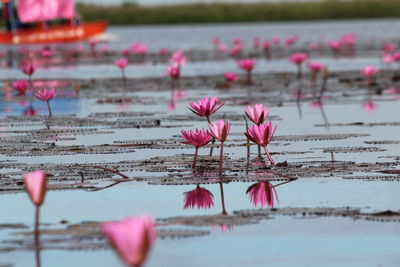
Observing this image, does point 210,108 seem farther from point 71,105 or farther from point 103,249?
point 71,105

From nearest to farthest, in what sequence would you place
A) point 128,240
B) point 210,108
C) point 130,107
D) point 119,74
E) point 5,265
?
1. point 128,240
2. point 5,265
3. point 210,108
4. point 130,107
5. point 119,74

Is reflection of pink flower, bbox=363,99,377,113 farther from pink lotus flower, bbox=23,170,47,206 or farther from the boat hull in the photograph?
the boat hull

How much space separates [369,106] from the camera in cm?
1339

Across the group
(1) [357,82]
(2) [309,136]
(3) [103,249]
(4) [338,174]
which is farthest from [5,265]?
(1) [357,82]

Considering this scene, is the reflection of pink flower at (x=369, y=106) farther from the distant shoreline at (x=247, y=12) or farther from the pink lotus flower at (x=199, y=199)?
the distant shoreline at (x=247, y=12)

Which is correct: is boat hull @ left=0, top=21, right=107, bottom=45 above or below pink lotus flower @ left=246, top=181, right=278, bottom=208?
above

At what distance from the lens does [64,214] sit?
610 cm

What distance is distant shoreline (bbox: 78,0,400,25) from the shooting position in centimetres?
8869

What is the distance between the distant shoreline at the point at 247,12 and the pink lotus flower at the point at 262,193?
80713 millimetres

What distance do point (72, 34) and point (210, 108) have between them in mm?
44183

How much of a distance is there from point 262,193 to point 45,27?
46.5 m

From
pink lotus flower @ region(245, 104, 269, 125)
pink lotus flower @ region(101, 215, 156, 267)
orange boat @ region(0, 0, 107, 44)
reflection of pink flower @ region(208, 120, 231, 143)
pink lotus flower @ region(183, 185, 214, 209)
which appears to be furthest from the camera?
orange boat @ region(0, 0, 107, 44)

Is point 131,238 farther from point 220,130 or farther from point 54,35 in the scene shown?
point 54,35

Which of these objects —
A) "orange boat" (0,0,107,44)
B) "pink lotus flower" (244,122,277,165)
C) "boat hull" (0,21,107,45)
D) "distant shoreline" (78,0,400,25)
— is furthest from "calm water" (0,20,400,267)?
"distant shoreline" (78,0,400,25)
